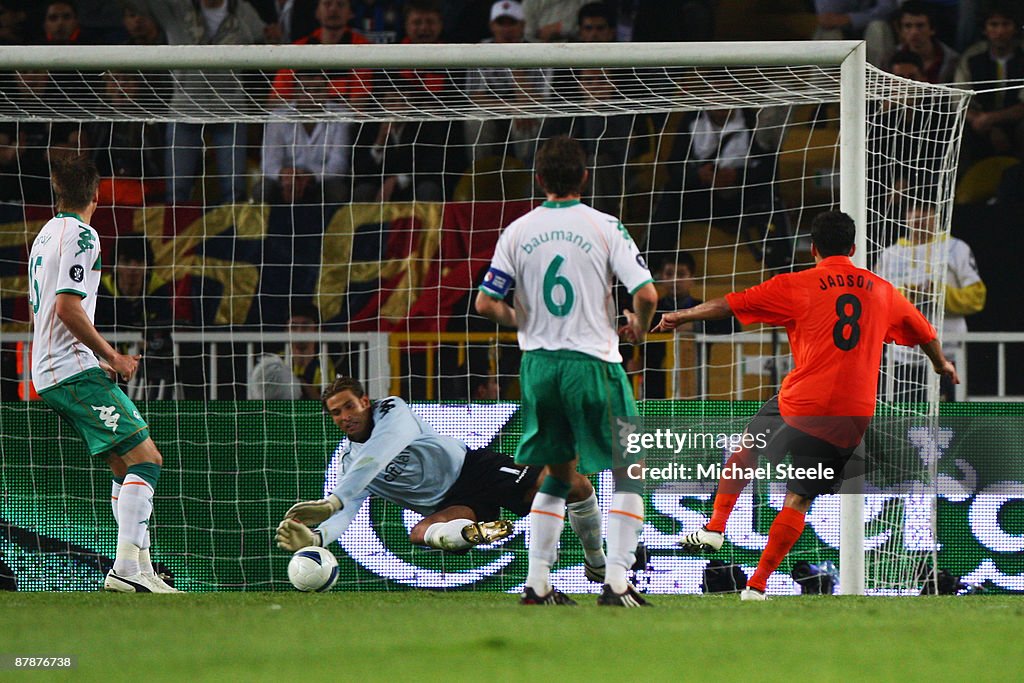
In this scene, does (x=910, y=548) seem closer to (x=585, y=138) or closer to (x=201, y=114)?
(x=585, y=138)

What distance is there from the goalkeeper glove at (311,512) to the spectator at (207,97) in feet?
9.65

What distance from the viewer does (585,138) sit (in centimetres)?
1045

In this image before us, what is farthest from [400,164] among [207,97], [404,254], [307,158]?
[207,97]

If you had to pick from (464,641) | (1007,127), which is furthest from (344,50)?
(1007,127)

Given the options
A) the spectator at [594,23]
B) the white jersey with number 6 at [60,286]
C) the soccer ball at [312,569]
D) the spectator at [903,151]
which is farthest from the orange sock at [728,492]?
the spectator at [594,23]

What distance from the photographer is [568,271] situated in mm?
5766

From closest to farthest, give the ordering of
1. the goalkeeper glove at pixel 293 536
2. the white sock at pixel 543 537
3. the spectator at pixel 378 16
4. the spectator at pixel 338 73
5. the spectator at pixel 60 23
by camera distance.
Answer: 1. the white sock at pixel 543 537
2. the goalkeeper glove at pixel 293 536
3. the spectator at pixel 338 73
4. the spectator at pixel 60 23
5. the spectator at pixel 378 16

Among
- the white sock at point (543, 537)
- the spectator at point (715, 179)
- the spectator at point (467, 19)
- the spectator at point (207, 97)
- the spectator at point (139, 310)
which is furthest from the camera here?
the spectator at point (467, 19)

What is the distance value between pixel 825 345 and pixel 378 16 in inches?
337

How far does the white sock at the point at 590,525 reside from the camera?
6.38 m

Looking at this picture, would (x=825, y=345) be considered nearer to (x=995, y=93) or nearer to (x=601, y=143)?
(x=601, y=143)

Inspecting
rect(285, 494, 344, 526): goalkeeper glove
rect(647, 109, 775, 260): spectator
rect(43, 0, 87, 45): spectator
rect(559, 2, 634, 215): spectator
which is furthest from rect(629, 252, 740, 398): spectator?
rect(43, 0, 87, 45): spectator

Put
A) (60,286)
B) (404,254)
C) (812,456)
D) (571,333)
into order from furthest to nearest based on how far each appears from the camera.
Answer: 1. (404,254)
2. (812,456)
3. (60,286)
4. (571,333)

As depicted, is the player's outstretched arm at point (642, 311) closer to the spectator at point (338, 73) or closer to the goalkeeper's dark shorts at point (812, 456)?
the goalkeeper's dark shorts at point (812, 456)
